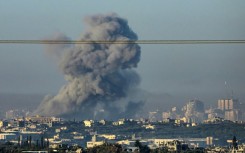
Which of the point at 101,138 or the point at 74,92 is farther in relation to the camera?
the point at 74,92

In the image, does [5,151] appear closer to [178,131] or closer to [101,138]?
[101,138]

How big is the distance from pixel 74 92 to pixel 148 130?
1347cm

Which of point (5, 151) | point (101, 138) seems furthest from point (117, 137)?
point (5, 151)

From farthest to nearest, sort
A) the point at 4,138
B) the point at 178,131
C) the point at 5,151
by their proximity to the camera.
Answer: the point at 178,131
the point at 4,138
the point at 5,151

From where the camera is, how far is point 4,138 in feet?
549

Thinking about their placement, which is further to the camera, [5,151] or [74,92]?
[74,92]

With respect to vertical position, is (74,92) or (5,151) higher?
(74,92)

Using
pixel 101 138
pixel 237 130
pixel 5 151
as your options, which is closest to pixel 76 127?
pixel 101 138

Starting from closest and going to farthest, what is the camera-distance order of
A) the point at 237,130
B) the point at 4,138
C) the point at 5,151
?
the point at 5,151, the point at 4,138, the point at 237,130

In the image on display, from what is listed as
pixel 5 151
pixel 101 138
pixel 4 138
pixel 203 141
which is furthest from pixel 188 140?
pixel 5 151

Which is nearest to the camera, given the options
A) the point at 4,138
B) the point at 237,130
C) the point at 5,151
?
the point at 5,151

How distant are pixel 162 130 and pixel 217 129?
10762 millimetres

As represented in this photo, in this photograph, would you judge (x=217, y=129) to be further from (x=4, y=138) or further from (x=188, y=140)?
(x=4, y=138)

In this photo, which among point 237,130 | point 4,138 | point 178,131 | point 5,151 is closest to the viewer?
point 5,151
